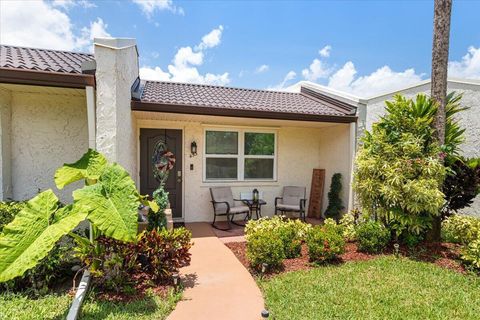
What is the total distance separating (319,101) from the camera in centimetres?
912

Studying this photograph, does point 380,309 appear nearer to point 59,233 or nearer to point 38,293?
point 59,233

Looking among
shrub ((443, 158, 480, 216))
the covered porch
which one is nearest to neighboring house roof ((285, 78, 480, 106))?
the covered porch

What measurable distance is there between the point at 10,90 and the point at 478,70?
11.8 meters

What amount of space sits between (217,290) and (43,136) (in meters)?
4.57

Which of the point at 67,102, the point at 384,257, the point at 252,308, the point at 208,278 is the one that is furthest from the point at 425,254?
the point at 67,102

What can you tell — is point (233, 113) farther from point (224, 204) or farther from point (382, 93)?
point (382, 93)

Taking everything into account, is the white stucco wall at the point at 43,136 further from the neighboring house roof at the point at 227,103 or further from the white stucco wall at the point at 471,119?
the white stucco wall at the point at 471,119

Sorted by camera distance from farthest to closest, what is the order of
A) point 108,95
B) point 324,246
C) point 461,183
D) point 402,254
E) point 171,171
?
point 171,171 → point 461,183 → point 402,254 → point 324,246 → point 108,95

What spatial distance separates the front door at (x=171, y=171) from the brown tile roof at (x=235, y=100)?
1.15m

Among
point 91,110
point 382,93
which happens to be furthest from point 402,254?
point 91,110

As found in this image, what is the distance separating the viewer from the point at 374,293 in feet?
12.3

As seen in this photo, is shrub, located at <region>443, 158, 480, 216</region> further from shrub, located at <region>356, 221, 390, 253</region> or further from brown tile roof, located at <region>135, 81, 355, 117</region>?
brown tile roof, located at <region>135, 81, 355, 117</region>

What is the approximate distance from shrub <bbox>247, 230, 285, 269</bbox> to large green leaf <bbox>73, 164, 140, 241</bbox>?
6.76 ft

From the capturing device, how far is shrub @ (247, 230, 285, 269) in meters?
4.36
